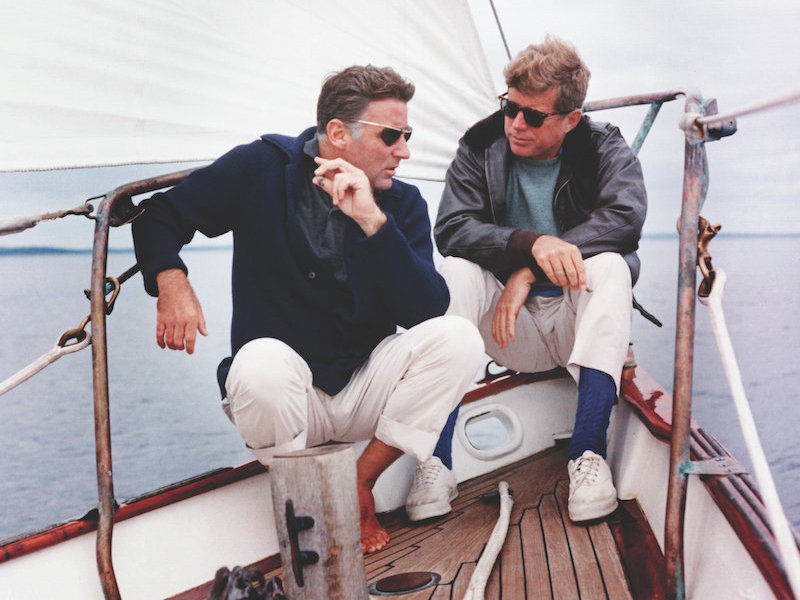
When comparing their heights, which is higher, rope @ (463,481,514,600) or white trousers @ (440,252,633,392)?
white trousers @ (440,252,633,392)

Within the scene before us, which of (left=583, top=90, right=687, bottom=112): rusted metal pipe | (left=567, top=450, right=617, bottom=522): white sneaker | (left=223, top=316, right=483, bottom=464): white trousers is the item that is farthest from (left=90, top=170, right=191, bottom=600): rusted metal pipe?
(left=583, top=90, right=687, bottom=112): rusted metal pipe

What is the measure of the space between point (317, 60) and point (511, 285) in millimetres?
791

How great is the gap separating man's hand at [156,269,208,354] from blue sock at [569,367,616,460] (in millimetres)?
788

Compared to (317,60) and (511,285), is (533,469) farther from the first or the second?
(317,60)

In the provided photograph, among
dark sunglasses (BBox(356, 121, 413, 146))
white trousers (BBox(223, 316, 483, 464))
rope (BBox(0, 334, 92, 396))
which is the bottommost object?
white trousers (BBox(223, 316, 483, 464))

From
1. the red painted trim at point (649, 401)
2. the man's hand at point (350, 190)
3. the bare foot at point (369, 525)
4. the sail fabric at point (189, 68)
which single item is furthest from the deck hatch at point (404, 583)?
the sail fabric at point (189, 68)

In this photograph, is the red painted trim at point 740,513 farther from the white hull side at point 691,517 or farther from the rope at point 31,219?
the rope at point 31,219

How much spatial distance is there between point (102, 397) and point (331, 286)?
0.49 m

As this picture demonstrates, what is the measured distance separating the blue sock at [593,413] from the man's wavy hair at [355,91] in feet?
2.41

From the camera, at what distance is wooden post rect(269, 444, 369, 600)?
3.42 ft

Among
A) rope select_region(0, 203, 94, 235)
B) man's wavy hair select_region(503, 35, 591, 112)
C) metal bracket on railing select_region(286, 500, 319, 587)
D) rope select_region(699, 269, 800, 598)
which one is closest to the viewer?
rope select_region(699, 269, 800, 598)

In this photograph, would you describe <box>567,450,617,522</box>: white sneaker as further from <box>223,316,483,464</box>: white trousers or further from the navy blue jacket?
the navy blue jacket

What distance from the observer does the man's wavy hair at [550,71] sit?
193cm

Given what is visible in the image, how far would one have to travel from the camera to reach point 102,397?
1443 millimetres
